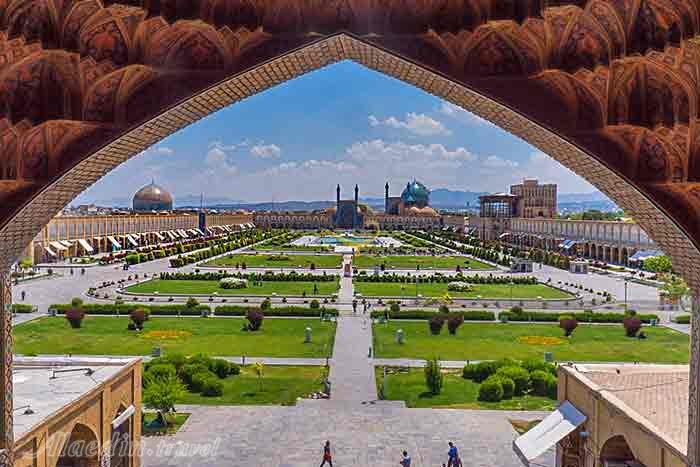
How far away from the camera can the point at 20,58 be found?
13.0 ft

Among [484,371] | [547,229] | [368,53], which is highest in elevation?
[368,53]

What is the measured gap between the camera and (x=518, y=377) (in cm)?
1067

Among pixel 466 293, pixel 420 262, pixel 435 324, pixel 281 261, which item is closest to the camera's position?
pixel 435 324

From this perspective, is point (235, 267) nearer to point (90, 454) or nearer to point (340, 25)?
point (90, 454)

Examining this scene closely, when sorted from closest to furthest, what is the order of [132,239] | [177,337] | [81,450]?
[81,450]
[177,337]
[132,239]

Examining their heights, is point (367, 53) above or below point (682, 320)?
above

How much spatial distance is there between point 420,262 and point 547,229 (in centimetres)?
1546

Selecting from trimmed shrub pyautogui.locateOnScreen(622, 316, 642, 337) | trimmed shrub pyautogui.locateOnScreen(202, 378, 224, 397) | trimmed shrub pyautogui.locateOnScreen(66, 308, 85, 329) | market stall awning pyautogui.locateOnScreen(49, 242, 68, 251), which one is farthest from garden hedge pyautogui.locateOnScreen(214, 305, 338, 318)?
market stall awning pyautogui.locateOnScreen(49, 242, 68, 251)

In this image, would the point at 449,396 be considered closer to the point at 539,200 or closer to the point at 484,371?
the point at 484,371

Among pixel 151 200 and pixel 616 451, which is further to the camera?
pixel 151 200

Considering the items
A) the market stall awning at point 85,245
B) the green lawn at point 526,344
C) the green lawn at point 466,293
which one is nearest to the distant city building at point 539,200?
the green lawn at point 466,293

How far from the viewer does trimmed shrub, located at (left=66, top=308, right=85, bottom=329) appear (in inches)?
601

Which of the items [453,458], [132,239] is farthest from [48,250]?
[453,458]

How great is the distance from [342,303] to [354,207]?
6089 cm
